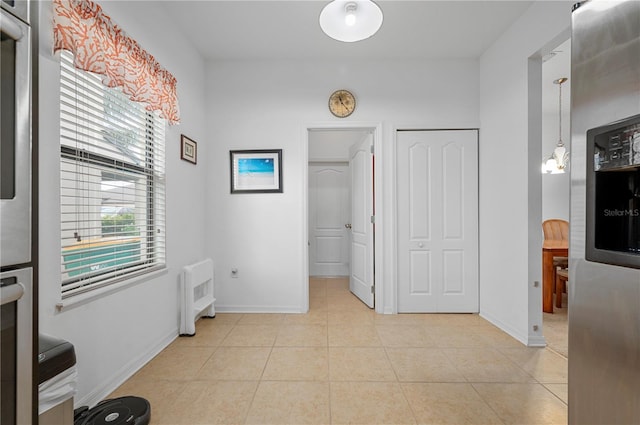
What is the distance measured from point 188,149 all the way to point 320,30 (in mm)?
1650

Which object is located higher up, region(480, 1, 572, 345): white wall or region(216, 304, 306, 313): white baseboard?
region(480, 1, 572, 345): white wall

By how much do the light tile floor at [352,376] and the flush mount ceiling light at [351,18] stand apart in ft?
7.01

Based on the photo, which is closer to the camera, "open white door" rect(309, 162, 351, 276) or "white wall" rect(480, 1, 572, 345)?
"white wall" rect(480, 1, 572, 345)

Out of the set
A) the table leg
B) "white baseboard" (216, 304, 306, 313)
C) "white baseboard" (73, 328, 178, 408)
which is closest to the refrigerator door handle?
"white baseboard" (73, 328, 178, 408)

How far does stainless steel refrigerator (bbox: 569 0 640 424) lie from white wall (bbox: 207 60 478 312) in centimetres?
228

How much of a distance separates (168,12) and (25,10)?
217 centimetres

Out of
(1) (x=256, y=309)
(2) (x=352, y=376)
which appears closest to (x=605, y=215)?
(2) (x=352, y=376)

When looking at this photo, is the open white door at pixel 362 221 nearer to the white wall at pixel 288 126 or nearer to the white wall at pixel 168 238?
the white wall at pixel 288 126

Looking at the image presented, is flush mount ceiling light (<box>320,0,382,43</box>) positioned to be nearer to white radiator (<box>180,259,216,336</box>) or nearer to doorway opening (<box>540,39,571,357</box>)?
doorway opening (<box>540,39,571,357</box>)

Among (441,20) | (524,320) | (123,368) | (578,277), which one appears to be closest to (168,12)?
(441,20)

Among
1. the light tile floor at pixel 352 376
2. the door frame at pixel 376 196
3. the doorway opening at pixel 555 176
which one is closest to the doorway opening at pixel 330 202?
the door frame at pixel 376 196

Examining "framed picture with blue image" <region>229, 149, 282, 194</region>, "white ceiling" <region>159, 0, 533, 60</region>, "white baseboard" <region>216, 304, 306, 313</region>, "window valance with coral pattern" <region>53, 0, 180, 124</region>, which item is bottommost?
"white baseboard" <region>216, 304, 306, 313</region>

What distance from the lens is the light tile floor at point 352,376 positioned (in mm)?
1539

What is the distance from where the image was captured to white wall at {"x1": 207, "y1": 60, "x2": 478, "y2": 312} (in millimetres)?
3098
